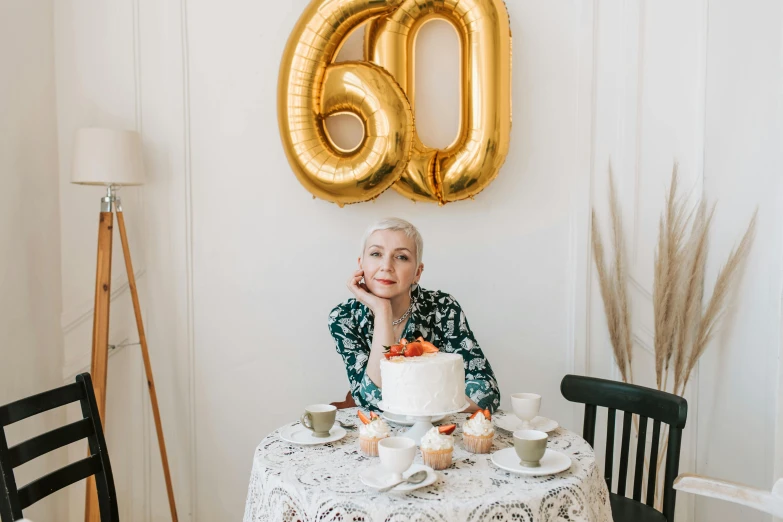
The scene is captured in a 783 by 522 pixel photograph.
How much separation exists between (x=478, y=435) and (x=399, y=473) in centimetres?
33

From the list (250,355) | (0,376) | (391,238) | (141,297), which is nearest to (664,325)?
(391,238)

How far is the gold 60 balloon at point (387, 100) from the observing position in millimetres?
2568

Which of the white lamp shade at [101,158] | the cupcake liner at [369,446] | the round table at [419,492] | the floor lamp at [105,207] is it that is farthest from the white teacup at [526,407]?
the white lamp shade at [101,158]

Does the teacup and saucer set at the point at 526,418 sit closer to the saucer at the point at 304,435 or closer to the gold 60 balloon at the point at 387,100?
the saucer at the point at 304,435

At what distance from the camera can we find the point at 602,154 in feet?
9.21

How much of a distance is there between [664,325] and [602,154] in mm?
775

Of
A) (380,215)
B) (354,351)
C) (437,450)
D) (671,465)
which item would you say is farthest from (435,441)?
(380,215)

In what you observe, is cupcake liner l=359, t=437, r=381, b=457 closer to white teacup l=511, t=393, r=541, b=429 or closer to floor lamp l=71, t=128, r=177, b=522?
white teacup l=511, t=393, r=541, b=429

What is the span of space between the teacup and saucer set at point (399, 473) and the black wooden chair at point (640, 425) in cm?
90

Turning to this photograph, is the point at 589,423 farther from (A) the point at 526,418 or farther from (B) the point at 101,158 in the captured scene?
(B) the point at 101,158

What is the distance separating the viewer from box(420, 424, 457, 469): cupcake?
62.3 inches

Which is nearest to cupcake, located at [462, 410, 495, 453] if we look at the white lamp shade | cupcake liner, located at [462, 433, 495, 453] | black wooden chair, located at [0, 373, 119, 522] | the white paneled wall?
cupcake liner, located at [462, 433, 495, 453]

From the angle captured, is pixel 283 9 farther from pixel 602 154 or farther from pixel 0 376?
pixel 0 376

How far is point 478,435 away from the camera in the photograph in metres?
1.71
